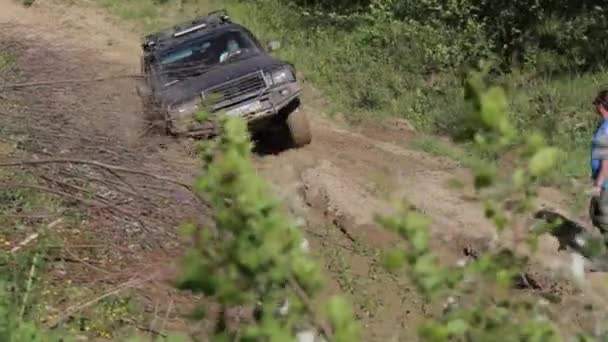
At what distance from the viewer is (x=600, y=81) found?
14453mm

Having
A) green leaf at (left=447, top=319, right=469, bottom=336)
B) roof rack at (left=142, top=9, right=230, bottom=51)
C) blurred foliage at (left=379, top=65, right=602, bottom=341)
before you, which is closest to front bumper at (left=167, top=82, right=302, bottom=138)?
roof rack at (left=142, top=9, right=230, bottom=51)

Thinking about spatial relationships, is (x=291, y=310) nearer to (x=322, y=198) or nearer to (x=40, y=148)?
(x=40, y=148)

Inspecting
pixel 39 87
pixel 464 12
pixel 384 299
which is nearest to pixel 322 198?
pixel 384 299

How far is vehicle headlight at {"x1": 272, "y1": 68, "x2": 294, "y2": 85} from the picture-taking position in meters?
12.3

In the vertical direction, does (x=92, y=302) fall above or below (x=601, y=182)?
above

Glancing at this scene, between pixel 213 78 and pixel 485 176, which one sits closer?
pixel 485 176

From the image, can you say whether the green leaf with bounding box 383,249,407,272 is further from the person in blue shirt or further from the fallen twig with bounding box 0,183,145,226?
the person in blue shirt

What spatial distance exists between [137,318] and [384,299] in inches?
108

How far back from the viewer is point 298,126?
13102 millimetres

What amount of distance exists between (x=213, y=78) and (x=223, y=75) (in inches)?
A: 4.6

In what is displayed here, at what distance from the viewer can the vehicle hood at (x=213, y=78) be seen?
469 inches

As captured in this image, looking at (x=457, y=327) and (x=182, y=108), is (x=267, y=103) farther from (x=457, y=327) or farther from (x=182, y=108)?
(x=457, y=327)

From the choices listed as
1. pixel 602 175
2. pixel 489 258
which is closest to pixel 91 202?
pixel 602 175

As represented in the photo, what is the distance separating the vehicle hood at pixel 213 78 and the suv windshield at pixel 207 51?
0.22 m
